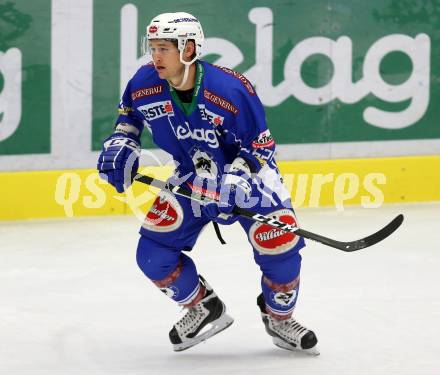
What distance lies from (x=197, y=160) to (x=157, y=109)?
207 millimetres

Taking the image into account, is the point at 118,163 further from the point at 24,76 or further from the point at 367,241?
the point at 24,76

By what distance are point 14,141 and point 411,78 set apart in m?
2.14

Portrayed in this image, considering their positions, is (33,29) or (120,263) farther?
(33,29)

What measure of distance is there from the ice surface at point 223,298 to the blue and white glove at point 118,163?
23.6 inches

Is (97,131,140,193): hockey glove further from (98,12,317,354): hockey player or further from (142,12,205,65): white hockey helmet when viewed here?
(142,12,205,65): white hockey helmet

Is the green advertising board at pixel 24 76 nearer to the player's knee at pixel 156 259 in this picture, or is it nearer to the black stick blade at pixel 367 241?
the player's knee at pixel 156 259

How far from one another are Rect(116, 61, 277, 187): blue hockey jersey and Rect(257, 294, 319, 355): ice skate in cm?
54

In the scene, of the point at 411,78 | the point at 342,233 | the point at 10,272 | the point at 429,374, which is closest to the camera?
the point at 429,374

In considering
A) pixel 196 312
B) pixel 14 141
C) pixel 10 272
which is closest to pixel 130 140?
pixel 196 312

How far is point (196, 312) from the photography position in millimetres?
4500

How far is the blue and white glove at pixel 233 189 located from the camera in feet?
13.6

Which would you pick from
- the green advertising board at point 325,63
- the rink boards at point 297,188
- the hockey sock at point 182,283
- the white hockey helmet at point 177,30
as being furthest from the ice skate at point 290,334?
the green advertising board at point 325,63

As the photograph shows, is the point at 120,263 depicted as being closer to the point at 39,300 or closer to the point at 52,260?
the point at 52,260

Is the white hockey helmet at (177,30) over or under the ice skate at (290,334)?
over
